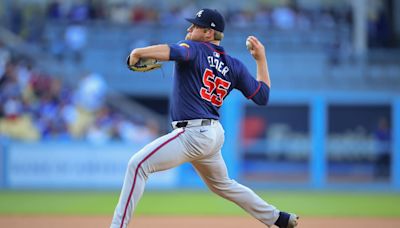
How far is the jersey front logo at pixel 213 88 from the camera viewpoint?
246 inches

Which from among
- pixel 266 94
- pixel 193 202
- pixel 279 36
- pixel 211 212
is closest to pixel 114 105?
pixel 279 36

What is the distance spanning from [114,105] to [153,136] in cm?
217

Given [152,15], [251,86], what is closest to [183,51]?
[251,86]

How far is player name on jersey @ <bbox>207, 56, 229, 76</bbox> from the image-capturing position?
245 inches

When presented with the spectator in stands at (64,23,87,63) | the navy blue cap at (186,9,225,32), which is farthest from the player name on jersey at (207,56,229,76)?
the spectator in stands at (64,23,87,63)

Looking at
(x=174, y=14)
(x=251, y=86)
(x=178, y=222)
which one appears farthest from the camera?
(x=174, y=14)

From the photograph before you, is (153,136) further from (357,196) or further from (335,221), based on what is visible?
(335,221)

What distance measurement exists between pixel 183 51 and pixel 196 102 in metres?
0.53

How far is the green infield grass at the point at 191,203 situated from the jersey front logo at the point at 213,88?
427 cm

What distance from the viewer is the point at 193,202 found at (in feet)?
41.1

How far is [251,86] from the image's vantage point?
257 inches

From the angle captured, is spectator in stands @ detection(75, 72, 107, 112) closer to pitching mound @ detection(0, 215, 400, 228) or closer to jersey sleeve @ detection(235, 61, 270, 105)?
pitching mound @ detection(0, 215, 400, 228)

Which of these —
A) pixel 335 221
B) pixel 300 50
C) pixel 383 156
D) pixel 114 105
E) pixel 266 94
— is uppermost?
pixel 300 50

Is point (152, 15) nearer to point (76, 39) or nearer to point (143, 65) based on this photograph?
point (76, 39)
